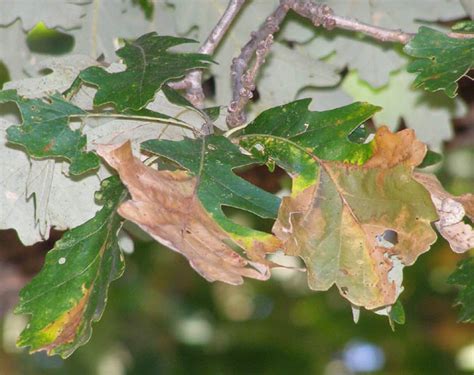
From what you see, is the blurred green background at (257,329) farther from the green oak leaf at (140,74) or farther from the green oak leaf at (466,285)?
the green oak leaf at (140,74)

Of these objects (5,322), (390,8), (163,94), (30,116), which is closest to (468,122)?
(390,8)

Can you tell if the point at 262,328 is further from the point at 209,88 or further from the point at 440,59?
the point at 440,59

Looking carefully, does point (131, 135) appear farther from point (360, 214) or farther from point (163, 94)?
point (360, 214)

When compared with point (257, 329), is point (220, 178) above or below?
above

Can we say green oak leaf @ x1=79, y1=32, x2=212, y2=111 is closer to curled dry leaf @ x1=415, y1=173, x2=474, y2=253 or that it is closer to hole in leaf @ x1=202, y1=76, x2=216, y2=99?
curled dry leaf @ x1=415, y1=173, x2=474, y2=253

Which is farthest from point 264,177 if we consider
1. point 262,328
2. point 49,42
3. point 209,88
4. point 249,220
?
point 262,328

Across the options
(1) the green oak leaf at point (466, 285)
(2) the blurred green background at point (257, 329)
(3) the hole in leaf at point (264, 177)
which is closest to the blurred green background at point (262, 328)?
(2) the blurred green background at point (257, 329)
